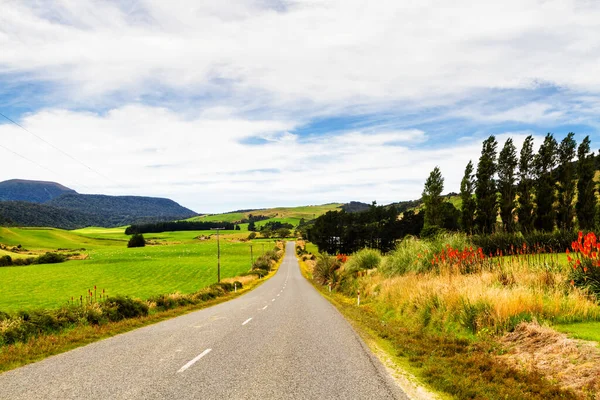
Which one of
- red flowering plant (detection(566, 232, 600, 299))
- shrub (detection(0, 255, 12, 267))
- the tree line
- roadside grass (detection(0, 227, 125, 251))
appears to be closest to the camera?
red flowering plant (detection(566, 232, 600, 299))

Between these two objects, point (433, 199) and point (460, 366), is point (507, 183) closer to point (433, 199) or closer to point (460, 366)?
point (433, 199)

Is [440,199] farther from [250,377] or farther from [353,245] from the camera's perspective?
[250,377]

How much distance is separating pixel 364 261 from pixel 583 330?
26.8 m

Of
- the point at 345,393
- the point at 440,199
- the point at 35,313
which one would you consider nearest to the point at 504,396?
the point at 345,393

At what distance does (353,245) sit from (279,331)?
332 ft

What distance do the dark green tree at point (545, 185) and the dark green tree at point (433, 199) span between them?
1538 centimetres

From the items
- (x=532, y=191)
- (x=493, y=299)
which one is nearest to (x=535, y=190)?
(x=532, y=191)

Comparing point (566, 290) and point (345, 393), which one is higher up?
point (566, 290)

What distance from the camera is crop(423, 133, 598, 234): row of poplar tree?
5019 centimetres

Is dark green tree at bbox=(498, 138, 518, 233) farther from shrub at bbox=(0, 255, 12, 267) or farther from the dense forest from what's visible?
shrub at bbox=(0, 255, 12, 267)

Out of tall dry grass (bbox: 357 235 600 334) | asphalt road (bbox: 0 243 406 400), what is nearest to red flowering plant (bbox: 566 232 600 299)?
tall dry grass (bbox: 357 235 600 334)

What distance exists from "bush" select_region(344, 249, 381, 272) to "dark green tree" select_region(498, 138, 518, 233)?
26.6 metres

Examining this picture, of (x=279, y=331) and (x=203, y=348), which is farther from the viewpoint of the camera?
(x=279, y=331)

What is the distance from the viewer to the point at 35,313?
47.3 feet
